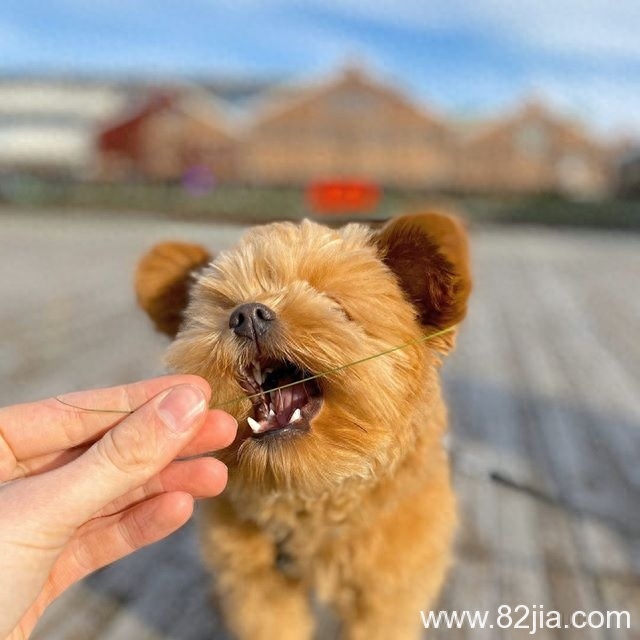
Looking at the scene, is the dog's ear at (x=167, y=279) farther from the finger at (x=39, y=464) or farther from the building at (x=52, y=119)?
the building at (x=52, y=119)

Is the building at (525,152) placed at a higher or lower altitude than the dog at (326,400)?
lower

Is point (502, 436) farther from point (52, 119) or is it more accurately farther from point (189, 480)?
point (52, 119)

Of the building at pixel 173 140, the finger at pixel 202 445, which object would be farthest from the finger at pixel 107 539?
the building at pixel 173 140

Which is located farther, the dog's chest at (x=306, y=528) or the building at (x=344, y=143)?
the building at (x=344, y=143)

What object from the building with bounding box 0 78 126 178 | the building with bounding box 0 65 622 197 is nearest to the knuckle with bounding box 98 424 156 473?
the building with bounding box 0 65 622 197

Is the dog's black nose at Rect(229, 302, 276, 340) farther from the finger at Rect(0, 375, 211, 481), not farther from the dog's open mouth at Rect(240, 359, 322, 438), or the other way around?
the finger at Rect(0, 375, 211, 481)

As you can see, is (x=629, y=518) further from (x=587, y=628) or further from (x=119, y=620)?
(x=119, y=620)

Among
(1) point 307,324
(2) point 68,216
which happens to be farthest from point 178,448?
(2) point 68,216

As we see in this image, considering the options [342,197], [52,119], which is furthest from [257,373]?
[52,119]
